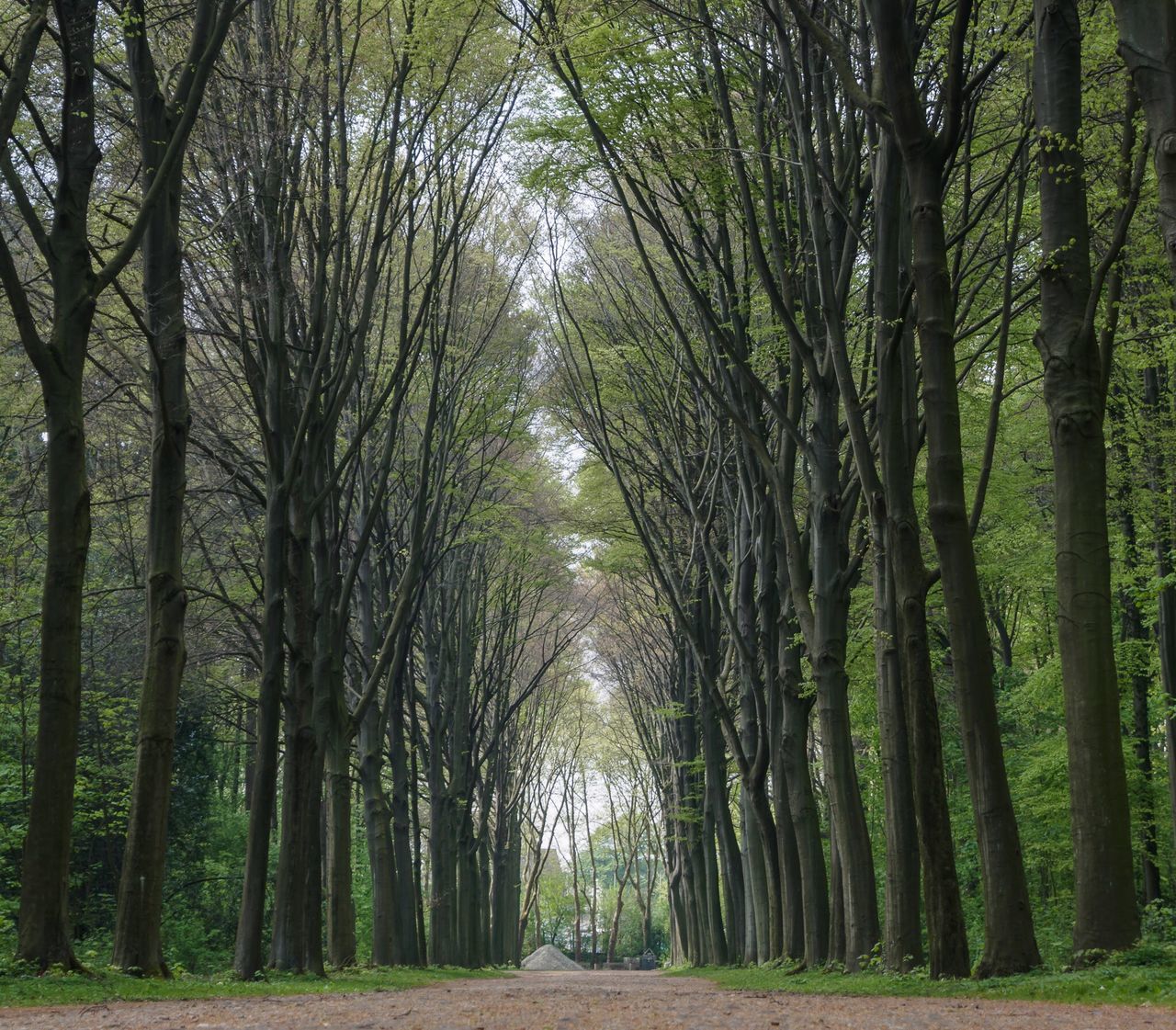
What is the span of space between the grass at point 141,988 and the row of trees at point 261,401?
36 cm

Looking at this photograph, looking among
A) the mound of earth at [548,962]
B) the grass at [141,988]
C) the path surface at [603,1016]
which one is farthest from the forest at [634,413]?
the mound of earth at [548,962]

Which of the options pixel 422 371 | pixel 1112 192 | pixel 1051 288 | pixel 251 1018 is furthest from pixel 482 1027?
pixel 422 371

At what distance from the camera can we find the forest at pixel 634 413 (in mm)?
7688

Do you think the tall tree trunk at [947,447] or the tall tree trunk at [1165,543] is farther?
the tall tree trunk at [1165,543]

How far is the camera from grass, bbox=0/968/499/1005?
20.9ft

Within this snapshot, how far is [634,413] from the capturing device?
19.9 metres

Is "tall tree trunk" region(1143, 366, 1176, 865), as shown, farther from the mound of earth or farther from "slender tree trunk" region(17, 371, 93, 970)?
the mound of earth

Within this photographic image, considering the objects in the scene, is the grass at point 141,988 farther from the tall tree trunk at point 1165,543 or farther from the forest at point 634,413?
the tall tree trunk at point 1165,543

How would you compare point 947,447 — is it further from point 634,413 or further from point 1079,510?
point 634,413

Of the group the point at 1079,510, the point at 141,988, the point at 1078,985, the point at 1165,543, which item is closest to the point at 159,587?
the point at 141,988

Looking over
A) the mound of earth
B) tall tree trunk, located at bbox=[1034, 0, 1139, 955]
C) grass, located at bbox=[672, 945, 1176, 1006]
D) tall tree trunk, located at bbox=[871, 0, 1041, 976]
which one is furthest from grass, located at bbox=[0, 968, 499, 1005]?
the mound of earth

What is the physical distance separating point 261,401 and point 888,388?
652cm

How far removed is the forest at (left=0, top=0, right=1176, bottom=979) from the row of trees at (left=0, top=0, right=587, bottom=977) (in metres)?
0.07

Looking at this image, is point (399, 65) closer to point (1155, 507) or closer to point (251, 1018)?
point (251, 1018)
